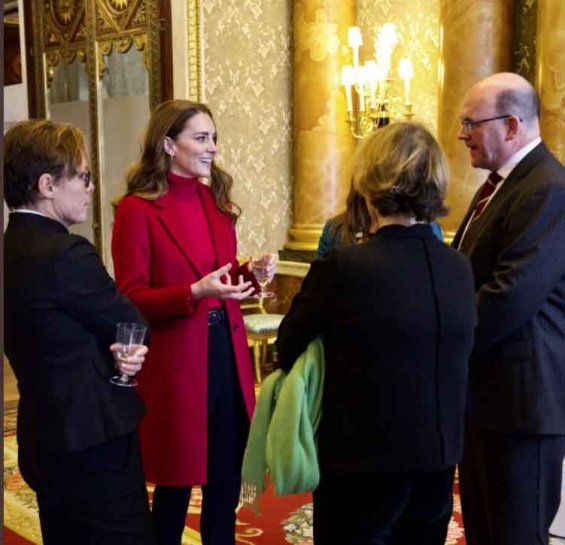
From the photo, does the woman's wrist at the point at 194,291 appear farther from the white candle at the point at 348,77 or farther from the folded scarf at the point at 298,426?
the white candle at the point at 348,77

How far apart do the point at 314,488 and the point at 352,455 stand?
140 mm

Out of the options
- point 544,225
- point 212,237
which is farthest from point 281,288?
point 544,225

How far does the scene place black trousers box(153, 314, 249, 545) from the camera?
2471 millimetres

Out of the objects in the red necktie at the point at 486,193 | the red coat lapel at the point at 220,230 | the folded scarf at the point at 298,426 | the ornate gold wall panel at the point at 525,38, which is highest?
the ornate gold wall panel at the point at 525,38

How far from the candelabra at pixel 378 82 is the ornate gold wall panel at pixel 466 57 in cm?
66

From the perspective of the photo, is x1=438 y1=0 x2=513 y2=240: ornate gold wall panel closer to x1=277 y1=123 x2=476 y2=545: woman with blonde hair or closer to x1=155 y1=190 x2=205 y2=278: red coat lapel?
x1=155 y1=190 x2=205 y2=278: red coat lapel

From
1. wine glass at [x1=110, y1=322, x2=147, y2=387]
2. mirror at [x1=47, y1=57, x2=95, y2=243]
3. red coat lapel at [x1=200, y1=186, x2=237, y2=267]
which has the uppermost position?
mirror at [x1=47, y1=57, x2=95, y2=243]

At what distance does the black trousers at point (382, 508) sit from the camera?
178cm

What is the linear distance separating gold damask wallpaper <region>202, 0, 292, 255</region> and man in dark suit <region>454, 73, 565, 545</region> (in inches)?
160

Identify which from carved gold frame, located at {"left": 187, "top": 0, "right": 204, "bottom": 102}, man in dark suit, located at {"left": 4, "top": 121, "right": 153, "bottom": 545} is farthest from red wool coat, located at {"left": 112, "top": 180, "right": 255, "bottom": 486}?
carved gold frame, located at {"left": 187, "top": 0, "right": 204, "bottom": 102}

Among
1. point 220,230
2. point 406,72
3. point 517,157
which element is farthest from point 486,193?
point 406,72

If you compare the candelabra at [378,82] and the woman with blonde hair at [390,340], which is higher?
the candelabra at [378,82]

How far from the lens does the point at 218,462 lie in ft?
8.19

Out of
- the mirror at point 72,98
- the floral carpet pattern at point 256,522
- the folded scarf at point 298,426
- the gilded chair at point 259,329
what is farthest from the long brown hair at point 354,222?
the mirror at point 72,98
